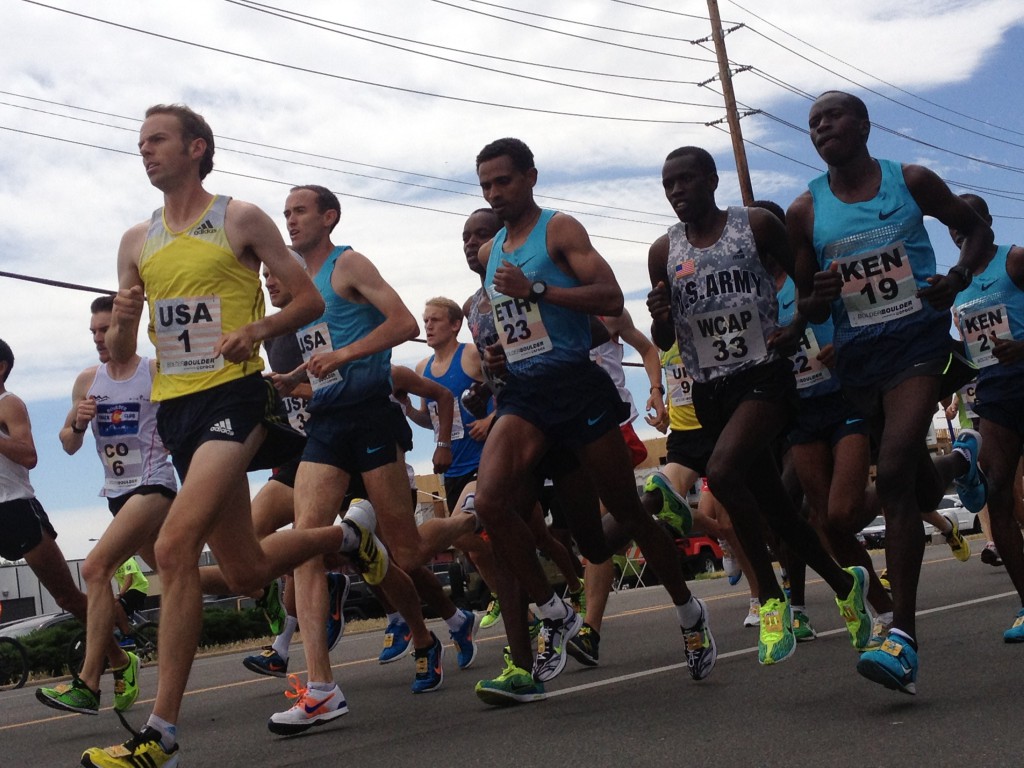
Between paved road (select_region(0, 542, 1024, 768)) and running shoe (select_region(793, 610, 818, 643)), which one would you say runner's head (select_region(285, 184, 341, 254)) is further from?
running shoe (select_region(793, 610, 818, 643))

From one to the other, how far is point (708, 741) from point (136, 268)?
276 cm

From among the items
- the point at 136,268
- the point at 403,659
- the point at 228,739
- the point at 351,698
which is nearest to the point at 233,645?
the point at 403,659

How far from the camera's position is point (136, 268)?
17.5ft

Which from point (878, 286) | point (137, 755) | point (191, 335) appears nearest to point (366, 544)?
point (191, 335)

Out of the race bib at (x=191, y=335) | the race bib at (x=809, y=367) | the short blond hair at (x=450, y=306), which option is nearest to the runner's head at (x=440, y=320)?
the short blond hair at (x=450, y=306)

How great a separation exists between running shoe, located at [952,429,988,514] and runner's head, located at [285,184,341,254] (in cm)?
385

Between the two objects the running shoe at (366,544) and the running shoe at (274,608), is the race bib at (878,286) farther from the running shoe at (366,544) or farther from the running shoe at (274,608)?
the running shoe at (274,608)

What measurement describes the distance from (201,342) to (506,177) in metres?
1.76

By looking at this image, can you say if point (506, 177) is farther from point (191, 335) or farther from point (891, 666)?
point (891, 666)

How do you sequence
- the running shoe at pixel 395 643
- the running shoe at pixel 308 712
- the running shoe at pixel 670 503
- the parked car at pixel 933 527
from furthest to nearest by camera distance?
the parked car at pixel 933 527 < the running shoe at pixel 395 643 < the running shoe at pixel 670 503 < the running shoe at pixel 308 712

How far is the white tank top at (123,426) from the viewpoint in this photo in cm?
798

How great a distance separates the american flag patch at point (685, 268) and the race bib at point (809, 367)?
65.4 inches

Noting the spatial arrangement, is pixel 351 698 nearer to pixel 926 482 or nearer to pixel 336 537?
pixel 336 537

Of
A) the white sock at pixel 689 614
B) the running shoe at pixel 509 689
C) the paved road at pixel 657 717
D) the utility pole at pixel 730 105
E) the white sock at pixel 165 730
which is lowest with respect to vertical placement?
the paved road at pixel 657 717
